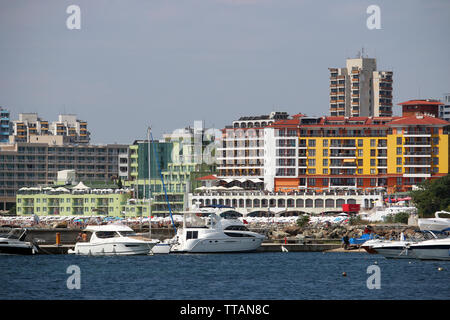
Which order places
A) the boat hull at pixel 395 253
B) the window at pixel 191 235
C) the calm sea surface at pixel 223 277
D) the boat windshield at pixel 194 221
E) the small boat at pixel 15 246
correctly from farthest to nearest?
the boat windshield at pixel 194 221 → the window at pixel 191 235 → the small boat at pixel 15 246 → the boat hull at pixel 395 253 → the calm sea surface at pixel 223 277

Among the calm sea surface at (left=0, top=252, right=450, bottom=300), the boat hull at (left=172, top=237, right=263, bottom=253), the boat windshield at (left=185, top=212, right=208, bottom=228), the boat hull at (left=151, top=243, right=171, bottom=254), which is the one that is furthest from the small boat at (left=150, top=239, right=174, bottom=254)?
the boat windshield at (left=185, top=212, right=208, bottom=228)

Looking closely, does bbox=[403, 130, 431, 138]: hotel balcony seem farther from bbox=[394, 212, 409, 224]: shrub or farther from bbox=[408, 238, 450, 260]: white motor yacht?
bbox=[408, 238, 450, 260]: white motor yacht

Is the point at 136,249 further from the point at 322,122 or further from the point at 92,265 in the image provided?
the point at 322,122

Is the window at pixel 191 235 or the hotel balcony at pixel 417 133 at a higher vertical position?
the hotel balcony at pixel 417 133

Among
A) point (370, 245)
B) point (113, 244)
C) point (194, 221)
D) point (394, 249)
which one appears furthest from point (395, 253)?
point (113, 244)

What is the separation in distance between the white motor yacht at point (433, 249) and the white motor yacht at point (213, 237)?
62.4 feet

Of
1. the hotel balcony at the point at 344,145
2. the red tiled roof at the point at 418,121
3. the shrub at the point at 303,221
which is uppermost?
the red tiled roof at the point at 418,121

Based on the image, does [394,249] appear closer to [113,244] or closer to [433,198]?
[113,244]

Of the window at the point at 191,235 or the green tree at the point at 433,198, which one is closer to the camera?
the window at the point at 191,235

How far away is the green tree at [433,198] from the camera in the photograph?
5251 inches

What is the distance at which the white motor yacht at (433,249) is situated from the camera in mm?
81250

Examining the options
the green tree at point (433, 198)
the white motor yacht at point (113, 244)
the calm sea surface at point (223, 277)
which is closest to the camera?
the calm sea surface at point (223, 277)

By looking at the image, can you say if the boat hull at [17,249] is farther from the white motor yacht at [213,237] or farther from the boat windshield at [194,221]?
the boat windshield at [194,221]

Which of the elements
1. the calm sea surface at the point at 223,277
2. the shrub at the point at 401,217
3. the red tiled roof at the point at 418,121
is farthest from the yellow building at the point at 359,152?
the calm sea surface at the point at 223,277
